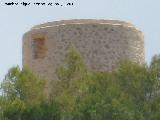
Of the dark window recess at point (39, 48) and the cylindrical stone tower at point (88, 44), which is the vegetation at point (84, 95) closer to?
the cylindrical stone tower at point (88, 44)

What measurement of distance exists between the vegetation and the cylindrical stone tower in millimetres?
1741

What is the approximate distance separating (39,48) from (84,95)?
3453 mm

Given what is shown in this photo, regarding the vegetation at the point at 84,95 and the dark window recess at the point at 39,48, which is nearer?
the vegetation at the point at 84,95

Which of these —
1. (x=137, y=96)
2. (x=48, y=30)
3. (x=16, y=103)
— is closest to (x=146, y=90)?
(x=137, y=96)

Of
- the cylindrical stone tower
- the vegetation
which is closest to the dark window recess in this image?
the cylindrical stone tower

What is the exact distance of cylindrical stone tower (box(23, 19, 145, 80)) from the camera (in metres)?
16.9

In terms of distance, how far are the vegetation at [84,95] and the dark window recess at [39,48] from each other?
229cm

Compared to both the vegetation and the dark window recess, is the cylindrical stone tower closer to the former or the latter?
the dark window recess

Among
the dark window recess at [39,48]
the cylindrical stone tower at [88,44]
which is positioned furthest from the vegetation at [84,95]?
the dark window recess at [39,48]

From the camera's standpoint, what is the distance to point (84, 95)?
14469 mm

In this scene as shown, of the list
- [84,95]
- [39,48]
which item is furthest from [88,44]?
[84,95]

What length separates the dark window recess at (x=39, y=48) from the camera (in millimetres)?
17452

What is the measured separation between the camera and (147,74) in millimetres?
14641

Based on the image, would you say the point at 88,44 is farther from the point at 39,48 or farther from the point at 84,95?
the point at 84,95
